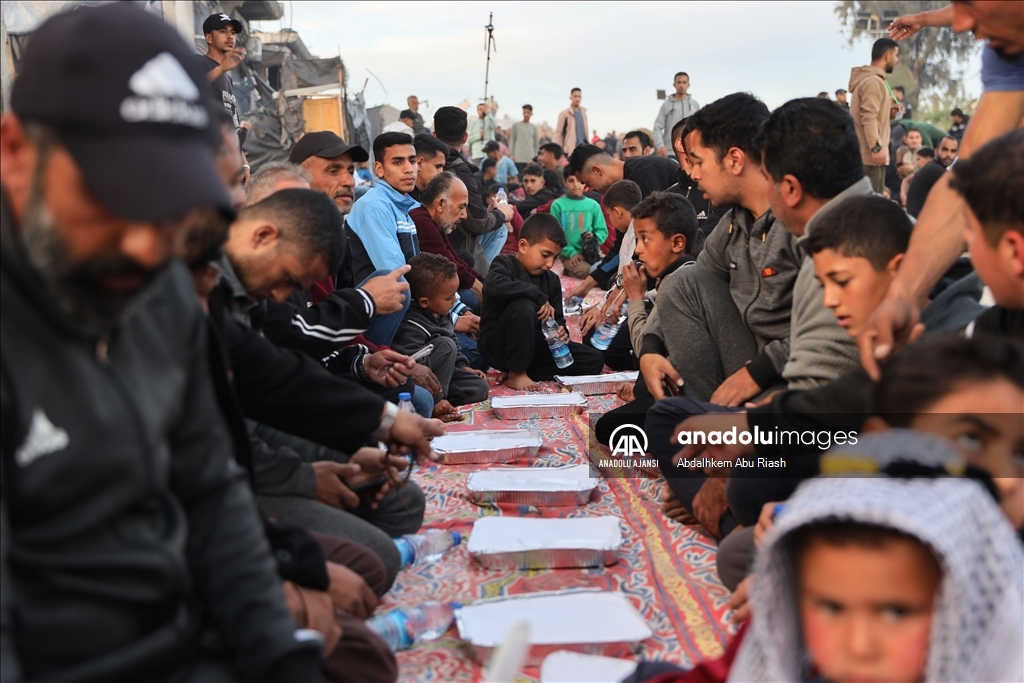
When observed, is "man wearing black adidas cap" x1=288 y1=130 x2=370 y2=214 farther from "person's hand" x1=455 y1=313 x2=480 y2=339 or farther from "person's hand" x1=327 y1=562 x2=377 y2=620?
"person's hand" x1=327 y1=562 x2=377 y2=620

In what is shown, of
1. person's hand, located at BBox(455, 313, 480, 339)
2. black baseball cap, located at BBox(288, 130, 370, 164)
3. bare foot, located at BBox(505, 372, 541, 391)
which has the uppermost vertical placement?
black baseball cap, located at BBox(288, 130, 370, 164)

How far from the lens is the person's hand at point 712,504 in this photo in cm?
288

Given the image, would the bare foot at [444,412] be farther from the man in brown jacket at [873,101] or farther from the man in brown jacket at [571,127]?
the man in brown jacket at [571,127]

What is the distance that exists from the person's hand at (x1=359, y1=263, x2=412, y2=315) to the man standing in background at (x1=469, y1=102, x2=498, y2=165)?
12.2 meters

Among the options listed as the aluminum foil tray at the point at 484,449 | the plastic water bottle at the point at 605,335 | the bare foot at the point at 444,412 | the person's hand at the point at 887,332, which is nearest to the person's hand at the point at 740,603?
the person's hand at the point at 887,332

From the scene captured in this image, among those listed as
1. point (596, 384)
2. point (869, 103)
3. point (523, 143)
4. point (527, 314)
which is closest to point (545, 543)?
point (596, 384)

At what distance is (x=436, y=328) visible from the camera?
16.0 feet

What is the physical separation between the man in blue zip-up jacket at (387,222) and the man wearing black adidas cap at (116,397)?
3335 millimetres

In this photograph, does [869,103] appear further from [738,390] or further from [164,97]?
[164,97]

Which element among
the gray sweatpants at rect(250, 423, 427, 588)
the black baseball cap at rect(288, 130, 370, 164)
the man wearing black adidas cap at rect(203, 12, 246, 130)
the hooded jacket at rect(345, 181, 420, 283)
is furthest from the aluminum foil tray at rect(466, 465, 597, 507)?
the man wearing black adidas cap at rect(203, 12, 246, 130)

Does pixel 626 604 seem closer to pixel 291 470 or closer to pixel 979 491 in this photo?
pixel 291 470

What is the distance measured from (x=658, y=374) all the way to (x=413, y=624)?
62.4 inches

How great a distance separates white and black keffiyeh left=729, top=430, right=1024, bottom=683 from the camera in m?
1.23

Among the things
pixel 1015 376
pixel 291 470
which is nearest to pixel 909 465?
pixel 1015 376
